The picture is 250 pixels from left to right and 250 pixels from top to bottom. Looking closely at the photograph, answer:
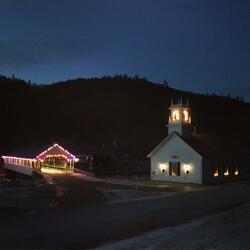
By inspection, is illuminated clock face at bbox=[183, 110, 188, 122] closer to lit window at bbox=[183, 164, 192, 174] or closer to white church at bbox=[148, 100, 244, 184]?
white church at bbox=[148, 100, 244, 184]

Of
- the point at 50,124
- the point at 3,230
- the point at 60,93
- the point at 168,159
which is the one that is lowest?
the point at 3,230

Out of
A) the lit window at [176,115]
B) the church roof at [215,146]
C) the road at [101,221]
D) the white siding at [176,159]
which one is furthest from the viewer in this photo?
the lit window at [176,115]

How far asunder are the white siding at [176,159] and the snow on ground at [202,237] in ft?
76.3

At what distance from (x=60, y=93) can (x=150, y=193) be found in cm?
14851

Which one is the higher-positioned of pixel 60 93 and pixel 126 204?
pixel 60 93

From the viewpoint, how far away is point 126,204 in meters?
26.8

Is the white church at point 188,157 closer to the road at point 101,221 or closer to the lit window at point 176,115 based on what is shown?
the lit window at point 176,115

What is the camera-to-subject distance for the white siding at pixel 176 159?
42094 mm

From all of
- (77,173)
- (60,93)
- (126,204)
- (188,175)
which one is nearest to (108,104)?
(60,93)

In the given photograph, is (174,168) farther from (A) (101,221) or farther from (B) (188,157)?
(A) (101,221)

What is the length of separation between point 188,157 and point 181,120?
169 inches

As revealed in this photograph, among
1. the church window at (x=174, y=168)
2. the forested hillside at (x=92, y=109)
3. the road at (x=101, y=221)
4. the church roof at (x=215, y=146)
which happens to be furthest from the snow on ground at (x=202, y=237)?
the forested hillside at (x=92, y=109)

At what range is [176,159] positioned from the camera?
43969 mm

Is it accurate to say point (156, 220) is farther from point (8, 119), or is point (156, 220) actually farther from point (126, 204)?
point (8, 119)
